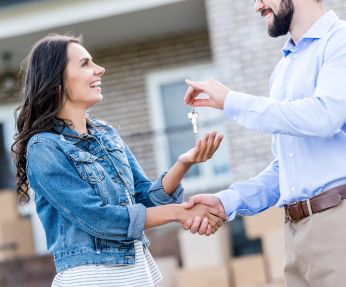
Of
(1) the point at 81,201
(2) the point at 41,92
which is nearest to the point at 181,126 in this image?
(2) the point at 41,92

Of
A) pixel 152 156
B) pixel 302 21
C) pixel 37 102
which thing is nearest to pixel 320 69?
pixel 302 21

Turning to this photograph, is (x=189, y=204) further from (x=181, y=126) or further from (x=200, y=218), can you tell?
(x=181, y=126)

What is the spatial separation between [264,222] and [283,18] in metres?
6.21

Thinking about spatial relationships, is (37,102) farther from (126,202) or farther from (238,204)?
(238,204)

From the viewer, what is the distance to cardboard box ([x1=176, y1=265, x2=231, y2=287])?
9773 mm

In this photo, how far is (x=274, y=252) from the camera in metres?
9.72

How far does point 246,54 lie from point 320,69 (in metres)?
6.24

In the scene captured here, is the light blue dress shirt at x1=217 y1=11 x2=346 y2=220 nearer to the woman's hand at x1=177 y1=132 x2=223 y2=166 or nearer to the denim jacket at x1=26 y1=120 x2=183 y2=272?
the woman's hand at x1=177 y1=132 x2=223 y2=166

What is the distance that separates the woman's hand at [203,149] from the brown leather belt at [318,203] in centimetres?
58

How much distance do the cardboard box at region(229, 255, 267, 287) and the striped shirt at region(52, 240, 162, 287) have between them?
19.8 ft

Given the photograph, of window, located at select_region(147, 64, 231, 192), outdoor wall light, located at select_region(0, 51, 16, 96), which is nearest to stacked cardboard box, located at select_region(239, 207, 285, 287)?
window, located at select_region(147, 64, 231, 192)

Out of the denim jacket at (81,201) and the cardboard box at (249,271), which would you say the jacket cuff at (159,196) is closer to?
the denim jacket at (81,201)

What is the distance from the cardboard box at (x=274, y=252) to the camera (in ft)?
31.6

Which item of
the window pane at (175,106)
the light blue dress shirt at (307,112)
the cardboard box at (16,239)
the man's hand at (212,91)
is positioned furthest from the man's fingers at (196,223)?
the window pane at (175,106)
